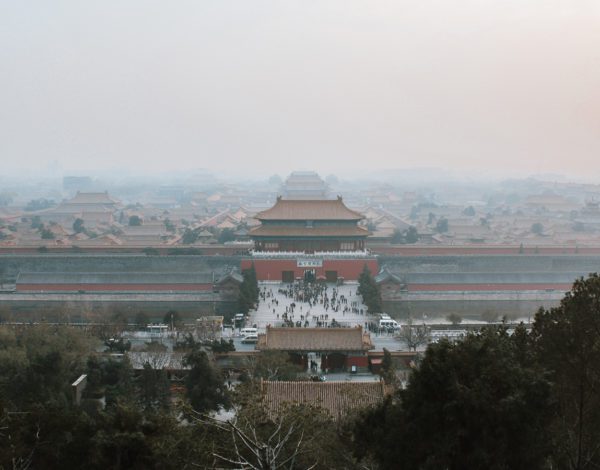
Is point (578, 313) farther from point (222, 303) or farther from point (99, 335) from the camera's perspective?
point (222, 303)

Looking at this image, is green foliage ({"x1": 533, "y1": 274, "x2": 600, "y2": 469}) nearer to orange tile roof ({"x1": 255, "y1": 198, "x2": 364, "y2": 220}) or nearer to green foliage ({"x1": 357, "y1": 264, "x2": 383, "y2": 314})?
green foliage ({"x1": 357, "y1": 264, "x2": 383, "y2": 314})

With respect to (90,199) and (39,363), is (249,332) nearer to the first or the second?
(39,363)

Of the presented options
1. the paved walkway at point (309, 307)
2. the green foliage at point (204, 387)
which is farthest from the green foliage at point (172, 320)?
the green foliage at point (204, 387)

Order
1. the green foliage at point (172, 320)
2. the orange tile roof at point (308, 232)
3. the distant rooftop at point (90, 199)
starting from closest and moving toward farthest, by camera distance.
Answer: the green foliage at point (172, 320) < the orange tile roof at point (308, 232) < the distant rooftop at point (90, 199)

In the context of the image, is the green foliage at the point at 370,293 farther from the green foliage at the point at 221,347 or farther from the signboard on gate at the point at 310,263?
the green foliage at the point at 221,347

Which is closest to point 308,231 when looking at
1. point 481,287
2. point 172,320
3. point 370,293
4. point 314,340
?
point 370,293

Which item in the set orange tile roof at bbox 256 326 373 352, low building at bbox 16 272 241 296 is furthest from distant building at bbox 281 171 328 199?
orange tile roof at bbox 256 326 373 352

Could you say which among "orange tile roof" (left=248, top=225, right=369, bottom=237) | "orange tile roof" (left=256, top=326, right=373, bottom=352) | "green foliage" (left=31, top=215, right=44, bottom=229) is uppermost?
"orange tile roof" (left=248, top=225, right=369, bottom=237)

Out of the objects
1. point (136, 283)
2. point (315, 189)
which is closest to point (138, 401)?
point (136, 283)
